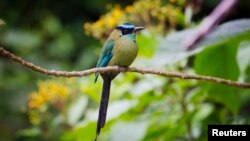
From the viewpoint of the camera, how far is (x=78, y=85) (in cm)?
355

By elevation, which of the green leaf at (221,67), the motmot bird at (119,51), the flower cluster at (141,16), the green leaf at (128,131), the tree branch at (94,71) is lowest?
the tree branch at (94,71)

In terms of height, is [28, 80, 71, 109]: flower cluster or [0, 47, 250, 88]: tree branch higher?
[28, 80, 71, 109]: flower cluster

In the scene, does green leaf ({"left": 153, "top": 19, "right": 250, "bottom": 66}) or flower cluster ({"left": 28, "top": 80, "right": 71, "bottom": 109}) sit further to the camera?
flower cluster ({"left": 28, "top": 80, "right": 71, "bottom": 109})

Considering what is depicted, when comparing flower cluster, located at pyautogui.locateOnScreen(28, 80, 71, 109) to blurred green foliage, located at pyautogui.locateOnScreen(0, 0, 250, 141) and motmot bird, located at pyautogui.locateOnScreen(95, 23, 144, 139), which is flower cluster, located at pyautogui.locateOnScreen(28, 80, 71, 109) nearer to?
blurred green foliage, located at pyautogui.locateOnScreen(0, 0, 250, 141)

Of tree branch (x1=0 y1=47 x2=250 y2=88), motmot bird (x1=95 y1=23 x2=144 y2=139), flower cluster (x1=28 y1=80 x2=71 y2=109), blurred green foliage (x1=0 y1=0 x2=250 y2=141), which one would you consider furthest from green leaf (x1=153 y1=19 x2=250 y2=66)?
flower cluster (x1=28 y1=80 x2=71 y2=109)

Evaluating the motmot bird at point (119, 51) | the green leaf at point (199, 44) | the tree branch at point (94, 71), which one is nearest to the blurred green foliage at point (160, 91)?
the green leaf at point (199, 44)

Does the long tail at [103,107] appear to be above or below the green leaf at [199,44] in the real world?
below

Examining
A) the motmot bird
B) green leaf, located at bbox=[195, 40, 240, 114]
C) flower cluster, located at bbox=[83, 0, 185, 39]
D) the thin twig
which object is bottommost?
the motmot bird

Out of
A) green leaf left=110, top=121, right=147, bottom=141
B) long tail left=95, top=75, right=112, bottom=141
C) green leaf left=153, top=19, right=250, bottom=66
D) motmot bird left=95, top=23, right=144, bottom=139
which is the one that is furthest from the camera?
green leaf left=110, top=121, right=147, bottom=141

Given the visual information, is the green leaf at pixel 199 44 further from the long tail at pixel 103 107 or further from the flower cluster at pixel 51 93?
the flower cluster at pixel 51 93

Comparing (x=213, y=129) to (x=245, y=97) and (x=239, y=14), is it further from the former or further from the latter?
(x=239, y=14)

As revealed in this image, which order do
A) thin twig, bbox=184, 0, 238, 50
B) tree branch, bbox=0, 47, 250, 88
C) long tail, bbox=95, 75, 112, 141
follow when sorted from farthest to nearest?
thin twig, bbox=184, 0, 238, 50
long tail, bbox=95, 75, 112, 141
tree branch, bbox=0, 47, 250, 88

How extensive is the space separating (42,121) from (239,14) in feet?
7.73

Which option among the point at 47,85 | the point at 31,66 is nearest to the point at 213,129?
the point at 47,85
